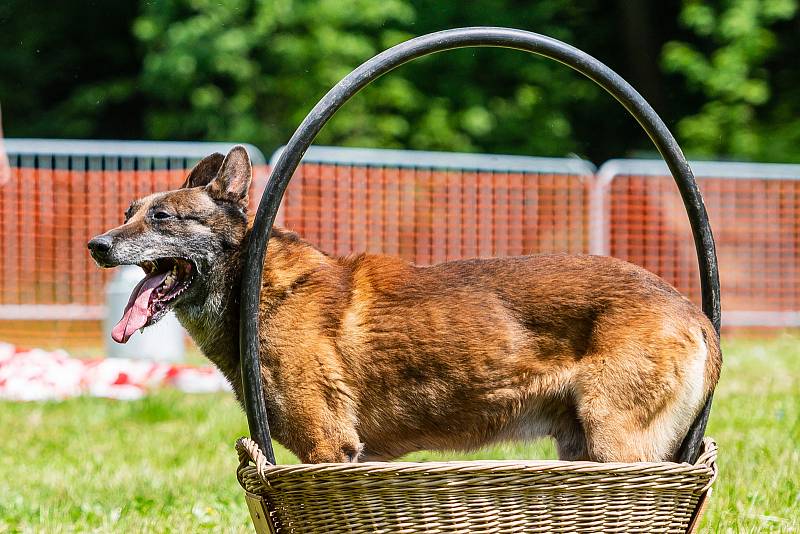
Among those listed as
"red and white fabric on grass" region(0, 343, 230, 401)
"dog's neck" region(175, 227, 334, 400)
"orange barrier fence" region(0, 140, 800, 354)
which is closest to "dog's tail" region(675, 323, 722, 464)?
"dog's neck" region(175, 227, 334, 400)

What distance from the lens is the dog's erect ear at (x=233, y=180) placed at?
3.35 m

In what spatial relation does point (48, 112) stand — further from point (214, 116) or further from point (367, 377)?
point (367, 377)

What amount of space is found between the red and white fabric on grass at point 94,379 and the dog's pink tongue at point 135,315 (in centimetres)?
409

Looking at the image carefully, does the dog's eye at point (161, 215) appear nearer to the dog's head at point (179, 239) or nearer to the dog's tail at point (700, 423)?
the dog's head at point (179, 239)

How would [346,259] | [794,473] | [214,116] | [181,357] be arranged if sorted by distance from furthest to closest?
[214,116] → [181,357] → [794,473] → [346,259]

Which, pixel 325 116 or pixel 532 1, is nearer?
pixel 325 116

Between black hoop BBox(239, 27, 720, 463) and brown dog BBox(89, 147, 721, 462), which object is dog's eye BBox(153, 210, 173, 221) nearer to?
brown dog BBox(89, 147, 721, 462)

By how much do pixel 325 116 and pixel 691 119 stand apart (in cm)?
1461

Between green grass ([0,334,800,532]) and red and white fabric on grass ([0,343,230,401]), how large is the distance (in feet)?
1.19

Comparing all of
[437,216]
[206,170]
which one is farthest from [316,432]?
[437,216]

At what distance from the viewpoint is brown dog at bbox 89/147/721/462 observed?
10.0 ft

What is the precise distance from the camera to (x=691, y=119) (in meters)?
16.5

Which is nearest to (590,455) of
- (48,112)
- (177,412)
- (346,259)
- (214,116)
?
(346,259)

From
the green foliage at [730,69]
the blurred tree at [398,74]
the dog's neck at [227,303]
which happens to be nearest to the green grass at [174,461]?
the dog's neck at [227,303]
